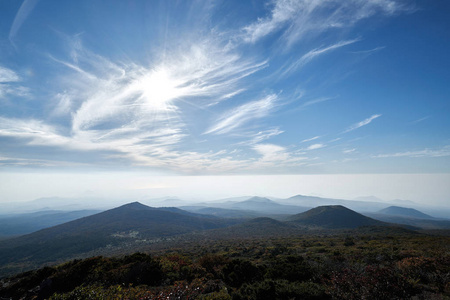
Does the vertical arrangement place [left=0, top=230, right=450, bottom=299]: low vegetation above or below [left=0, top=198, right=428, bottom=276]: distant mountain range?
above

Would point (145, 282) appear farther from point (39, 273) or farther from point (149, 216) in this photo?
point (149, 216)

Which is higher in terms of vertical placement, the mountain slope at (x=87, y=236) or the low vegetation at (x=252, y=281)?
the low vegetation at (x=252, y=281)

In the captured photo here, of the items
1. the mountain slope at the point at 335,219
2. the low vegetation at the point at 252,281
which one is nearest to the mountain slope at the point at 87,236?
the mountain slope at the point at 335,219

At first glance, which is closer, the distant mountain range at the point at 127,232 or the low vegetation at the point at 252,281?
the low vegetation at the point at 252,281

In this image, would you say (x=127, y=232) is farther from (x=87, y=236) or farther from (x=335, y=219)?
(x=335, y=219)

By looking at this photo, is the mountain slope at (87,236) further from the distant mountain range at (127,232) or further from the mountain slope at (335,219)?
the mountain slope at (335,219)

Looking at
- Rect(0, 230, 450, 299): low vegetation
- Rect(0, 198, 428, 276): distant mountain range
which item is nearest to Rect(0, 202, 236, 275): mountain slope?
Rect(0, 198, 428, 276): distant mountain range

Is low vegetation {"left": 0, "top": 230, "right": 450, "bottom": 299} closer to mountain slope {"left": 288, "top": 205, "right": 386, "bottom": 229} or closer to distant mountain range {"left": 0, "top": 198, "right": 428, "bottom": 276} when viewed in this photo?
distant mountain range {"left": 0, "top": 198, "right": 428, "bottom": 276}

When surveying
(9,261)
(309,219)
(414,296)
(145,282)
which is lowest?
(9,261)

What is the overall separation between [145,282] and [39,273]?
11.1 meters

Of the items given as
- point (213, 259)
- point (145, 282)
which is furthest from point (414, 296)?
point (145, 282)

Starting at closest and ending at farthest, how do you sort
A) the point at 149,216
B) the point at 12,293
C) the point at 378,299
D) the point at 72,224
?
the point at 378,299, the point at 12,293, the point at 72,224, the point at 149,216

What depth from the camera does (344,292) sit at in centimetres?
800

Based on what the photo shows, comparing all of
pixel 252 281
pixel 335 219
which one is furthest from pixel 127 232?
pixel 335 219
